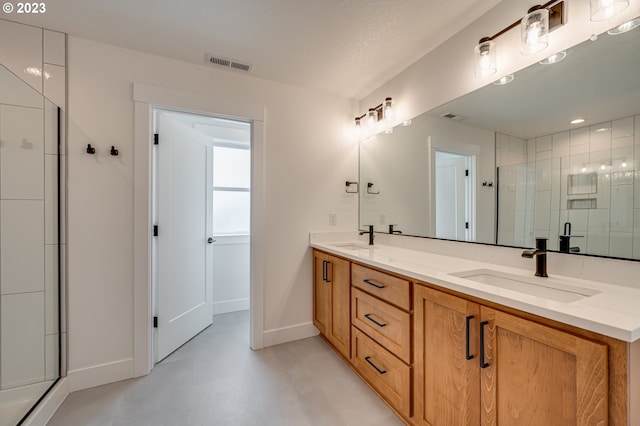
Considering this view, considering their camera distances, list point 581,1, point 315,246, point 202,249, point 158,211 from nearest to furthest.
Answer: point 581,1
point 158,211
point 315,246
point 202,249

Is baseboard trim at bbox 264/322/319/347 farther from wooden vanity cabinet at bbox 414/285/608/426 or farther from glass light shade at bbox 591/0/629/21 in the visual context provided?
glass light shade at bbox 591/0/629/21

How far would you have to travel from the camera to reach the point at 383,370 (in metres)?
1.51

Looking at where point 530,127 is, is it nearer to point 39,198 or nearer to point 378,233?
point 378,233

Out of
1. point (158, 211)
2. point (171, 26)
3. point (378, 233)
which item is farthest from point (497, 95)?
point (158, 211)

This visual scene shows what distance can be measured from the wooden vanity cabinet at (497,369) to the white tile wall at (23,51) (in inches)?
103

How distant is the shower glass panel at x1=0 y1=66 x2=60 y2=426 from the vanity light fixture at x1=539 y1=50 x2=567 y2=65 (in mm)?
2821

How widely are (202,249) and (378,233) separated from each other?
5.79ft

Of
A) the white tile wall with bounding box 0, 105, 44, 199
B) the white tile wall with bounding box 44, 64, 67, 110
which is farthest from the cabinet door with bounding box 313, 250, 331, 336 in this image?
the white tile wall with bounding box 44, 64, 67, 110

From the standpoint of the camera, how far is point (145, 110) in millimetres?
1892

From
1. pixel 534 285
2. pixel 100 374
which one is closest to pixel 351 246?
pixel 534 285

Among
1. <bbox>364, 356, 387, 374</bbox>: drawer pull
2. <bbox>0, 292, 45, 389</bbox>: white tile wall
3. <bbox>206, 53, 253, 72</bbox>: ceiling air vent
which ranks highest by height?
<bbox>206, 53, 253, 72</bbox>: ceiling air vent

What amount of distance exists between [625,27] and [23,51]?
309 cm

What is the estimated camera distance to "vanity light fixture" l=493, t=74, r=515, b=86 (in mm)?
1410

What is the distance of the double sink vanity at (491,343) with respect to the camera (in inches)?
27.6
